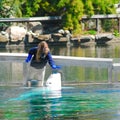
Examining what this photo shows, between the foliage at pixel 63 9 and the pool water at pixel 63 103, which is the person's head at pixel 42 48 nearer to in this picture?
the pool water at pixel 63 103

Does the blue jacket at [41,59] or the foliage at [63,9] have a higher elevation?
the foliage at [63,9]

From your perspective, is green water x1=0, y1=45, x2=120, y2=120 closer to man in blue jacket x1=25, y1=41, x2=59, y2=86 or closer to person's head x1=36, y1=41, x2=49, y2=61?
man in blue jacket x1=25, y1=41, x2=59, y2=86

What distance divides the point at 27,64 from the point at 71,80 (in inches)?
40.9

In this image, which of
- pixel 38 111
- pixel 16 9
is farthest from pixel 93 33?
pixel 38 111

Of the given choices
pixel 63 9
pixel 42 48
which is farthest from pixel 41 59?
pixel 63 9

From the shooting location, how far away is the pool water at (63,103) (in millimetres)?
9125

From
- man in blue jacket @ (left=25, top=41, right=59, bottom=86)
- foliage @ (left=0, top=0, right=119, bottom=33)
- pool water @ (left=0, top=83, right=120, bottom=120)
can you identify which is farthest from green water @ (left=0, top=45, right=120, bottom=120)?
foliage @ (left=0, top=0, right=119, bottom=33)

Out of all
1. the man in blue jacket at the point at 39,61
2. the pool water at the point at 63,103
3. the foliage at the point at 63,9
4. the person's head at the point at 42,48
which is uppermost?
the foliage at the point at 63,9

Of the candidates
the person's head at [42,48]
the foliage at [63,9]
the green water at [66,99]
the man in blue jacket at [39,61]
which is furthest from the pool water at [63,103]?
the foliage at [63,9]

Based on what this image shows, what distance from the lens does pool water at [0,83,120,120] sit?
29.9 feet

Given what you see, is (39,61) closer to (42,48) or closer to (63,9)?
(42,48)

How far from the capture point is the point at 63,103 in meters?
10.4

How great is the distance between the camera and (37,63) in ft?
40.8

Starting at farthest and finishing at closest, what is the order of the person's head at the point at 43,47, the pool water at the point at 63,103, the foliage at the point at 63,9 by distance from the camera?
the foliage at the point at 63,9
the person's head at the point at 43,47
the pool water at the point at 63,103
